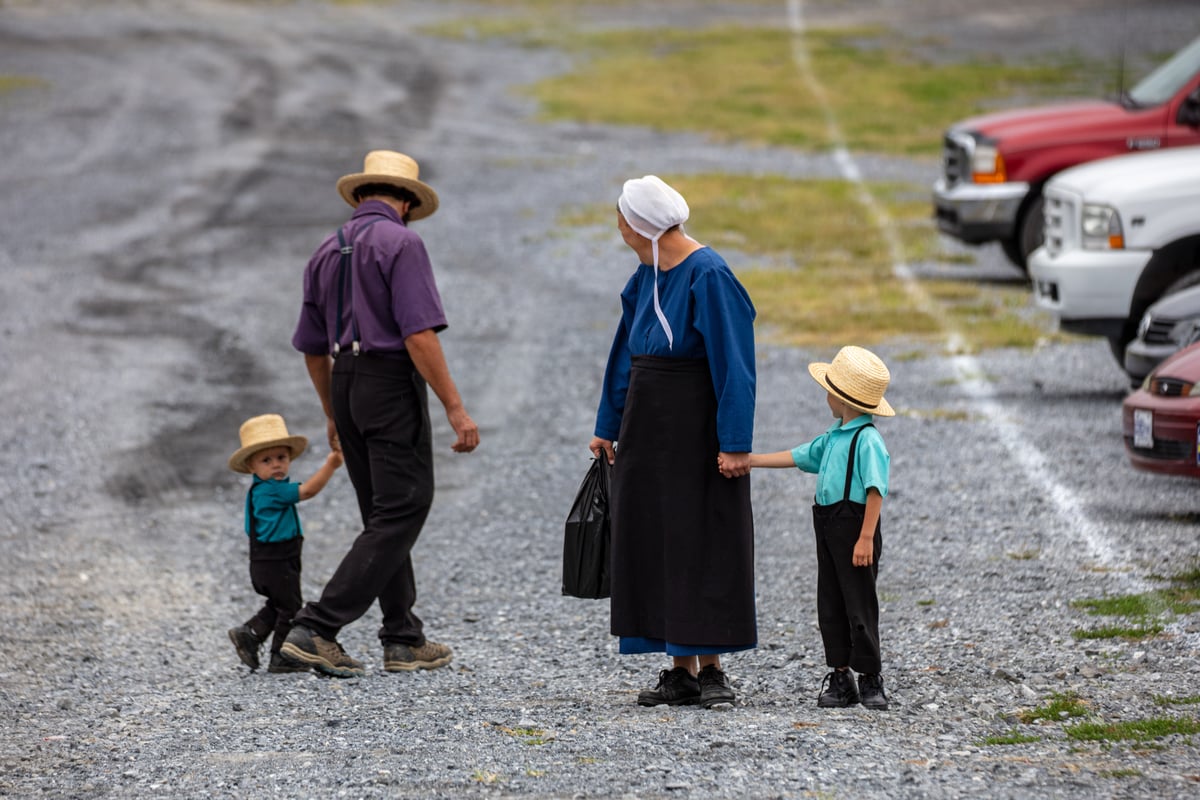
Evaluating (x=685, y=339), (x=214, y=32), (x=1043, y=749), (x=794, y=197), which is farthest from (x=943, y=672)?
(x=214, y=32)

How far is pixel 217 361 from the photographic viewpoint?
12.7 meters

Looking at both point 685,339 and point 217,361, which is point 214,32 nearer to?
point 217,361

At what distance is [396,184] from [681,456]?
5.93 ft

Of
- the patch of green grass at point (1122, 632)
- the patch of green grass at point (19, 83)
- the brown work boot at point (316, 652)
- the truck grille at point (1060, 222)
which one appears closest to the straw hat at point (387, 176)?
the brown work boot at point (316, 652)

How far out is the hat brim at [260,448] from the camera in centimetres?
686

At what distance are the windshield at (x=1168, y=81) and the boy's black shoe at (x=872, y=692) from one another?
Answer: 9.62m

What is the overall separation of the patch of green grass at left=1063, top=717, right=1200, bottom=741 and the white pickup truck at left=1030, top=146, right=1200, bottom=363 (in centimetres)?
596

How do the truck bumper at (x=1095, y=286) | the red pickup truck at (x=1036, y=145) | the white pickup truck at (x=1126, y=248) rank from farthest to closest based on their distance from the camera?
the red pickup truck at (x=1036, y=145)
the truck bumper at (x=1095, y=286)
the white pickup truck at (x=1126, y=248)

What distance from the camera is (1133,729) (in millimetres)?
5344

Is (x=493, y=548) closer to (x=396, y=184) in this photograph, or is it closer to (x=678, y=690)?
(x=396, y=184)

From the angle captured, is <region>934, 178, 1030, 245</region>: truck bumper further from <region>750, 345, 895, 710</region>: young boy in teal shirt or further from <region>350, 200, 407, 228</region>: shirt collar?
<region>750, 345, 895, 710</region>: young boy in teal shirt

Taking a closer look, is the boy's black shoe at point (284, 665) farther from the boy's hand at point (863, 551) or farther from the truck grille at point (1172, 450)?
the truck grille at point (1172, 450)

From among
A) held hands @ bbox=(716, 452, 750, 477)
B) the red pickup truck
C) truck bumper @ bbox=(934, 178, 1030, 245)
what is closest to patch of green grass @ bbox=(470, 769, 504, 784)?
held hands @ bbox=(716, 452, 750, 477)

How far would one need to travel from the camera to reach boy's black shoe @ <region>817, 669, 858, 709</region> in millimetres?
5844
